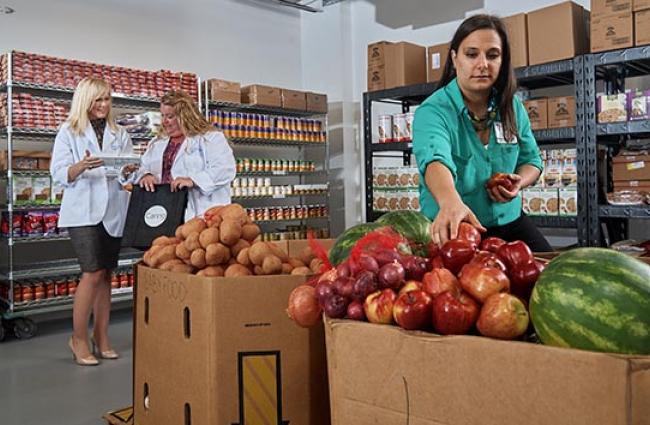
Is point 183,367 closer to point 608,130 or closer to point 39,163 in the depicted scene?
point 608,130

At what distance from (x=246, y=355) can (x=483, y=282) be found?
28.5 inches

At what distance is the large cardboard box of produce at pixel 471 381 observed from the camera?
708 millimetres

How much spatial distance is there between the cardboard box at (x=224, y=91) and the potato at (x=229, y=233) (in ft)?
13.8

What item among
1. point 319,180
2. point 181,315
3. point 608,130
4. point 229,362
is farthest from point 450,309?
point 319,180

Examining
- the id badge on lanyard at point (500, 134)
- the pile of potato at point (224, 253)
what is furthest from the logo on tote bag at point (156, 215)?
the id badge on lanyard at point (500, 134)

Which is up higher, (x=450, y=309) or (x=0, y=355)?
(x=450, y=309)

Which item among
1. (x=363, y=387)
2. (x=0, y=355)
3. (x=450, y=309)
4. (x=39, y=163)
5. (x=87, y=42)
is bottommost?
(x=0, y=355)

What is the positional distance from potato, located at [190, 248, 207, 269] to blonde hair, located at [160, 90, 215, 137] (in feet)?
5.83

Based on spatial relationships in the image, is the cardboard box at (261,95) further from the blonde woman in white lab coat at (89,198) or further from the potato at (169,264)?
the potato at (169,264)

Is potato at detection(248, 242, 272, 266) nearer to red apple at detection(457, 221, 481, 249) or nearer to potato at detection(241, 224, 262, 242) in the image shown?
potato at detection(241, 224, 262, 242)

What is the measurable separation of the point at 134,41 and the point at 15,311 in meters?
2.70

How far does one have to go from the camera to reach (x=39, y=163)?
4.74 m

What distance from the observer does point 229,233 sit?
179 cm

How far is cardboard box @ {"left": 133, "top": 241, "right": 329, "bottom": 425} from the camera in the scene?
147 cm
